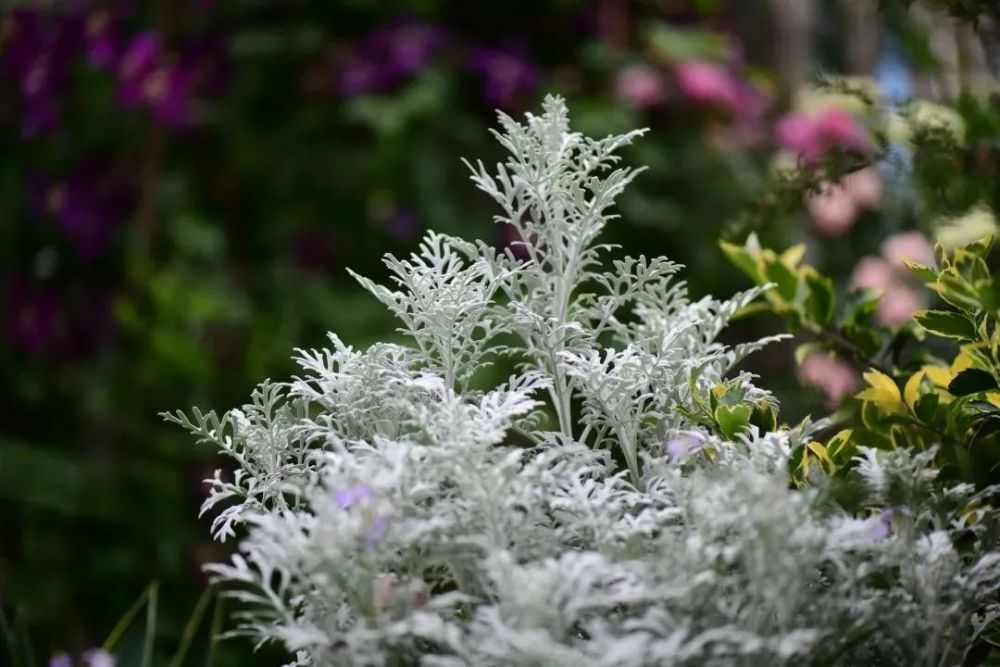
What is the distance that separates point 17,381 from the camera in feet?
8.88

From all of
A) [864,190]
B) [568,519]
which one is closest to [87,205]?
[864,190]

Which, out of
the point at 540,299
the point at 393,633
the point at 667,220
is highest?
the point at 667,220

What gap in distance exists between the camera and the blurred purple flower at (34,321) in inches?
104

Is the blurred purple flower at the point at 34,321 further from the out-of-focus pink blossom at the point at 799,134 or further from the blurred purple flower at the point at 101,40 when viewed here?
the out-of-focus pink blossom at the point at 799,134

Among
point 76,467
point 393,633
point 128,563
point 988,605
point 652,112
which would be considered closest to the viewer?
point 393,633

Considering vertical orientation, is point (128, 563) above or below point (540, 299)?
below

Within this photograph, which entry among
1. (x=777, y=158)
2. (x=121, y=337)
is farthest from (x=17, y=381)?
(x=777, y=158)

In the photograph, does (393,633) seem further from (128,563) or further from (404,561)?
(128,563)

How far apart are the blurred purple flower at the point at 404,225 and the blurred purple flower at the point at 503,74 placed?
0.35 metres

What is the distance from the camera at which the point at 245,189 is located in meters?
2.90

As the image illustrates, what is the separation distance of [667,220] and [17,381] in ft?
5.26

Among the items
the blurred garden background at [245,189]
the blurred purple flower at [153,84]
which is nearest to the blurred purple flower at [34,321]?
the blurred garden background at [245,189]

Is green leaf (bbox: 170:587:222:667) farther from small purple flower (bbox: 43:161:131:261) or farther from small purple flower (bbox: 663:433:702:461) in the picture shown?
small purple flower (bbox: 43:161:131:261)

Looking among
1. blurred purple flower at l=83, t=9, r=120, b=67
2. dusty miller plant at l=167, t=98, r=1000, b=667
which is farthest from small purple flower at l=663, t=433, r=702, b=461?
blurred purple flower at l=83, t=9, r=120, b=67
